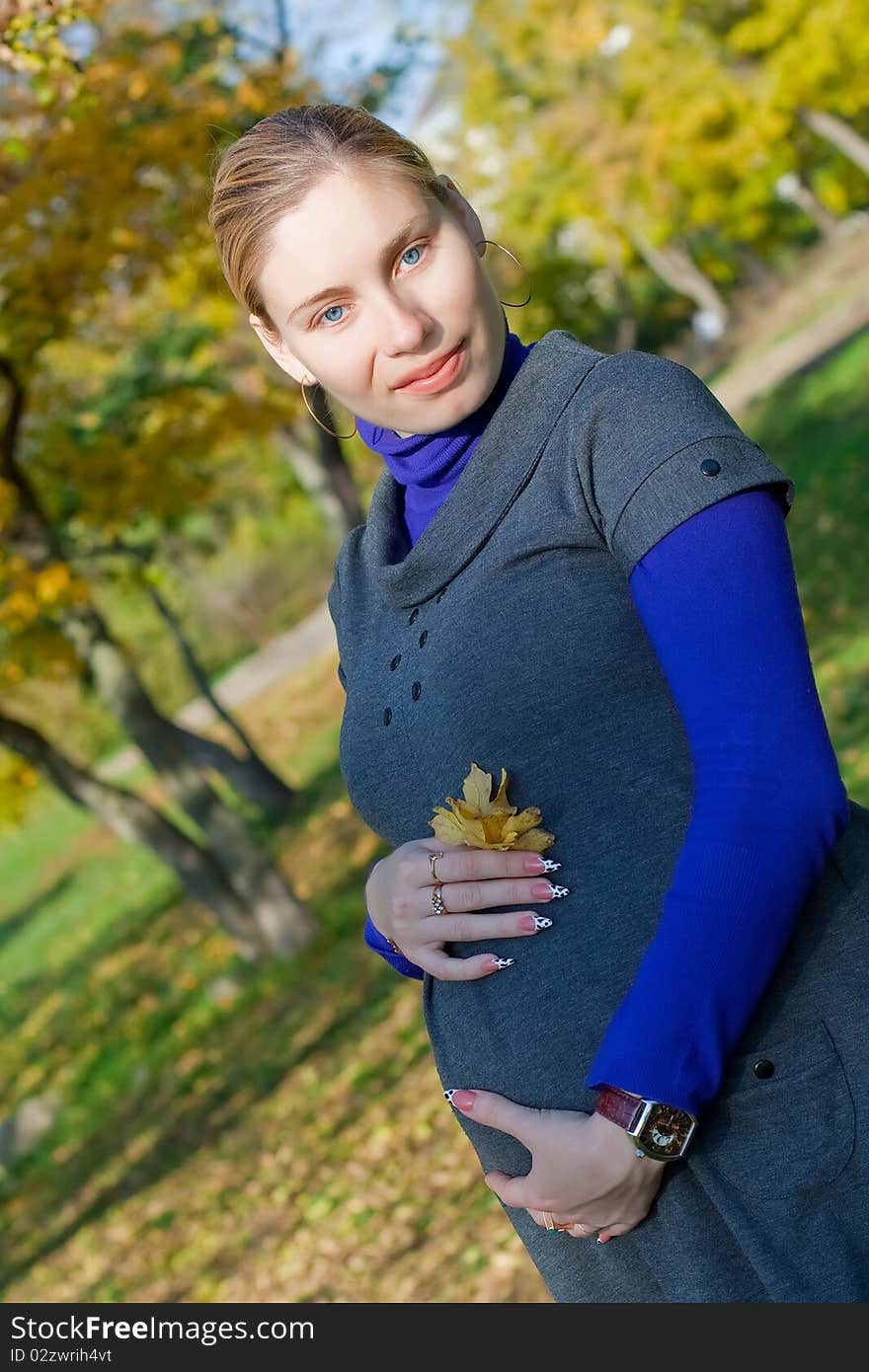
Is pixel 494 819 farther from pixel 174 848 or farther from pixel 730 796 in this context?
pixel 174 848

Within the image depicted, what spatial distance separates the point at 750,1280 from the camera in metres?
1.68

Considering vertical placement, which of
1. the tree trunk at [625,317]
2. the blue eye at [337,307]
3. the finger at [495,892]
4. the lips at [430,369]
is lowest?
the tree trunk at [625,317]

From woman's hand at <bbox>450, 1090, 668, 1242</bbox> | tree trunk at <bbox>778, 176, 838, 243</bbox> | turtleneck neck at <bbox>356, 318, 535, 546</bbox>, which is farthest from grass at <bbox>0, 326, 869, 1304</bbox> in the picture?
tree trunk at <bbox>778, 176, 838, 243</bbox>

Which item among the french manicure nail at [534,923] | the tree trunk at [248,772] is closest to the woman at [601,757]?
the french manicure nail at [534,923]

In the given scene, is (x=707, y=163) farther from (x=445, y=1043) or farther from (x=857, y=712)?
(x=445, y=1043)

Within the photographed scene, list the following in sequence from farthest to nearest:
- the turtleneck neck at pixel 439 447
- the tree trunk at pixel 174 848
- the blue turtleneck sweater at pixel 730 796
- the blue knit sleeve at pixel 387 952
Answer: the tree trunk at pixel 174 848
the blue knit sleeve at pixel 387 952
the turtleneck neck at pixel 439 447
the blue turtleneck sweater at pixel 730 796

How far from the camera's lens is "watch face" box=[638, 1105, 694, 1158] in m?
1.51

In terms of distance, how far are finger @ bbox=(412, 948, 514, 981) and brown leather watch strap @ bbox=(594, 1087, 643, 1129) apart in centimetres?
26

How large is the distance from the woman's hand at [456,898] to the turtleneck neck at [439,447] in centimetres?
47

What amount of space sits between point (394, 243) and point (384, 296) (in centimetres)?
6

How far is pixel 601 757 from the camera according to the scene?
5.43 ft

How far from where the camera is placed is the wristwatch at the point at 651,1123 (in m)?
1.51

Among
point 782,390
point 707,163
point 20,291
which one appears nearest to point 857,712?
point 20,291

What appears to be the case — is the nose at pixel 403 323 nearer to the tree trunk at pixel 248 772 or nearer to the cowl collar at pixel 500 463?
the cowl collar at pixel 500 463
